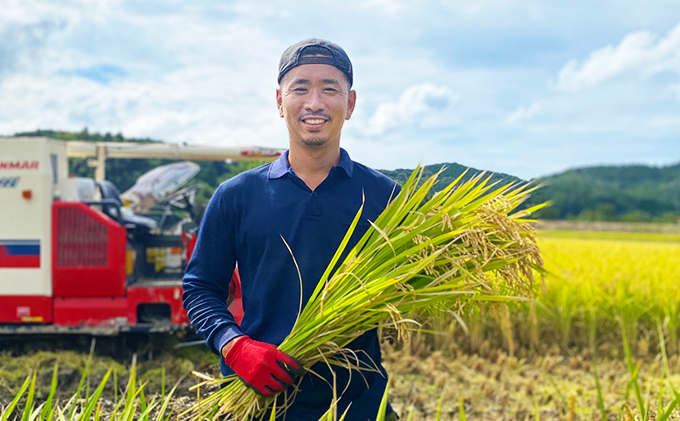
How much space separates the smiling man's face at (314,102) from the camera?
2.12 metres

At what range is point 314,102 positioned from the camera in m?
2.11

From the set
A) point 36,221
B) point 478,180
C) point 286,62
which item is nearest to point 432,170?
point 478,180

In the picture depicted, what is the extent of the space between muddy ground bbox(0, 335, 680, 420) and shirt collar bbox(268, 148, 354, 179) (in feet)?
8.95

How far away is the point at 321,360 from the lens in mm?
2111

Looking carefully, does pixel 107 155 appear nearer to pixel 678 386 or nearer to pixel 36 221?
pixel 36 221

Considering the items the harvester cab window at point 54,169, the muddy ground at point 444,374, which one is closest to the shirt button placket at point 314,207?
the muddy ground at point 444,374

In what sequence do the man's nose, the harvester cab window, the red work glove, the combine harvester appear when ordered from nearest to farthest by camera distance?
the red work glove
the man's nose
the combine harvester
the harvester cab window

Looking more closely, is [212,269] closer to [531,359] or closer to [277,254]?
[277,254]

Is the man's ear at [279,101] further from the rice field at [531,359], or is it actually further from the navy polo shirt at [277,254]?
the rice field at [531,359]

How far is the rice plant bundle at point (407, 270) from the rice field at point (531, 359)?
2517 millimetres

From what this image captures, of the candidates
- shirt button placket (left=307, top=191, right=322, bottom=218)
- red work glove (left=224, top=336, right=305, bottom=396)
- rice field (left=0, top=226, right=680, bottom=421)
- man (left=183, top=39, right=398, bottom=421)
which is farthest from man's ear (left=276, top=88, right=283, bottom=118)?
rice field (left=0, top=226, right=680, bottom=421)

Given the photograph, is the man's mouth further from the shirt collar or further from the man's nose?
the shirt collar

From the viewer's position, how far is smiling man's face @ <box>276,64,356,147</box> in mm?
2123

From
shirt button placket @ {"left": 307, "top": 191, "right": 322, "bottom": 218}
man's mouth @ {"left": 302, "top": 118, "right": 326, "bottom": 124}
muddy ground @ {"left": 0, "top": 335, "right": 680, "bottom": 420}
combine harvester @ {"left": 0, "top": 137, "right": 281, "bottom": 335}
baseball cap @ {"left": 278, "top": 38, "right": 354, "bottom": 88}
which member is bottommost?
muddy ground @ {"left": 0, "top": 335, "right": 680, "bottom": 420}
